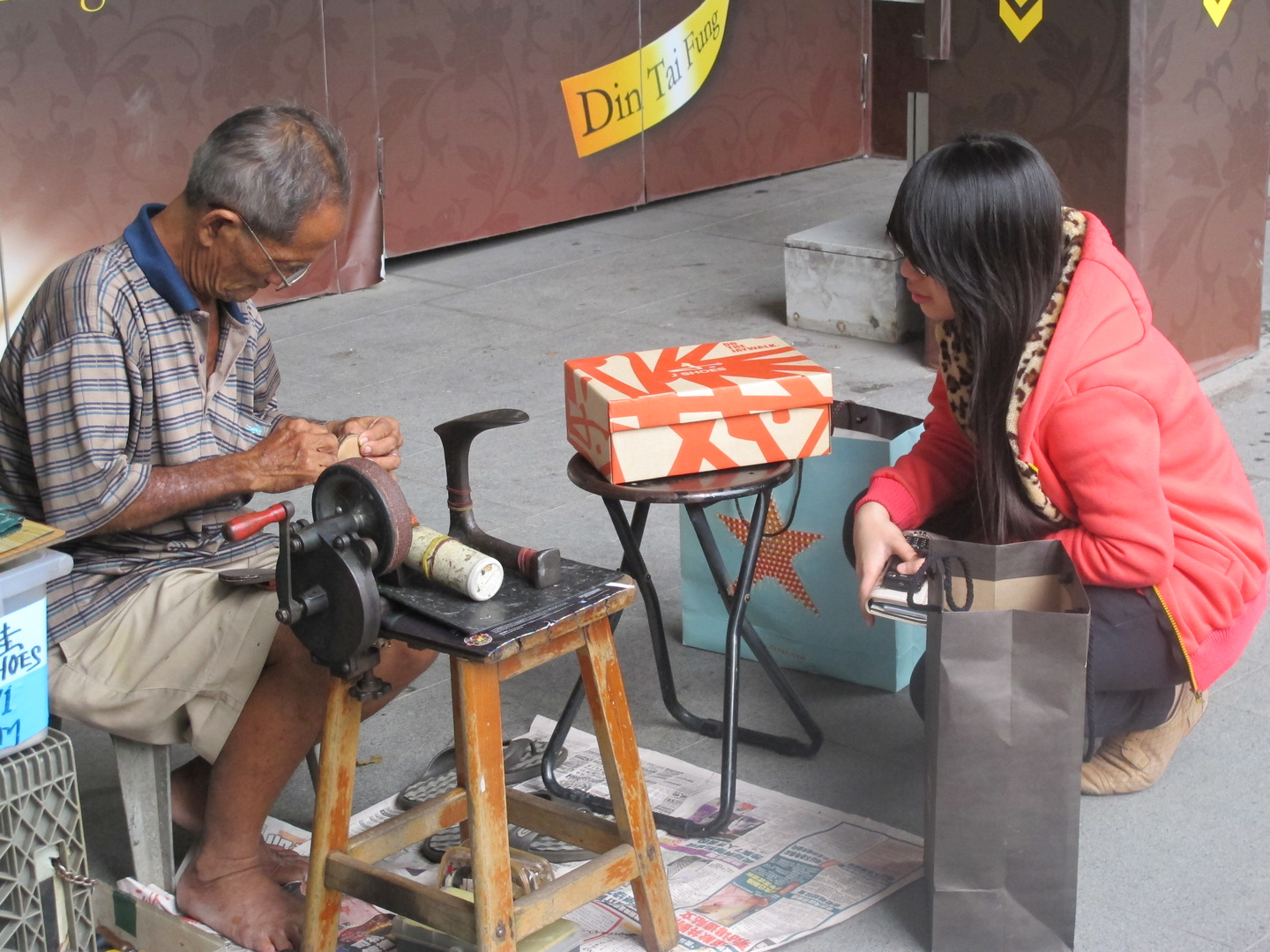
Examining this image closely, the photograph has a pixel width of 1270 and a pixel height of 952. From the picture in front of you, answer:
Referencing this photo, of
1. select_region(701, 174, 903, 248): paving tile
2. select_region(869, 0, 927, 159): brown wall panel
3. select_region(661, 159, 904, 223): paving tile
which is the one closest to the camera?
select_region(701, 174, 903, 248): paving tile

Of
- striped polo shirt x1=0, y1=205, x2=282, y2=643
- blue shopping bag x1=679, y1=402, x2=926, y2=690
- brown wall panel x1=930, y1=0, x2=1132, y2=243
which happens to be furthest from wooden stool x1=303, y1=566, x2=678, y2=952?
brown wall panel x1=930, y1=0, x2=1132, y2=243

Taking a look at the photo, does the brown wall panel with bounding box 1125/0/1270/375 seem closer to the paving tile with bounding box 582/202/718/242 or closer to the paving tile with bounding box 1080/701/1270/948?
the paving tile with bounding box 1080/701/1270/948

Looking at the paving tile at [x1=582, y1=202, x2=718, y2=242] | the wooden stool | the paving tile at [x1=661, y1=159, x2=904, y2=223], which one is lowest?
the wooden stool

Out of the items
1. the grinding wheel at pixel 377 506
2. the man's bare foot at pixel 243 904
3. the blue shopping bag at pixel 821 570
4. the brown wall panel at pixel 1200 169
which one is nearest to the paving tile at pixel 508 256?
the brown wall panel at pixel 1200 169

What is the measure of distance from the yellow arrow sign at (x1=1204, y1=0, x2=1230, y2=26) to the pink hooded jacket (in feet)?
7.62

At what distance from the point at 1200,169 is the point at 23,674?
11.8 ft

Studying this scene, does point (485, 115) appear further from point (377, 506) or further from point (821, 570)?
point (377, 506)

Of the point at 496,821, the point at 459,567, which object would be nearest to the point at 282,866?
the point at 496,821

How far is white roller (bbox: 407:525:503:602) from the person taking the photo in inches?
74.9

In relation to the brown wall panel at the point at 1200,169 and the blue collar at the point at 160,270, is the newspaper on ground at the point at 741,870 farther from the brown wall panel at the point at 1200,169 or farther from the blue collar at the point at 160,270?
the brown wall panel at the point at 1200,169

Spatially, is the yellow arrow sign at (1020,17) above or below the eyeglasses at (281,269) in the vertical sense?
above

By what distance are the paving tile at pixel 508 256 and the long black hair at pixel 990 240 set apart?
4.01 metres

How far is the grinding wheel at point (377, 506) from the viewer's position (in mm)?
1837

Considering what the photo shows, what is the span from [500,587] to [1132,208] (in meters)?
2.79
